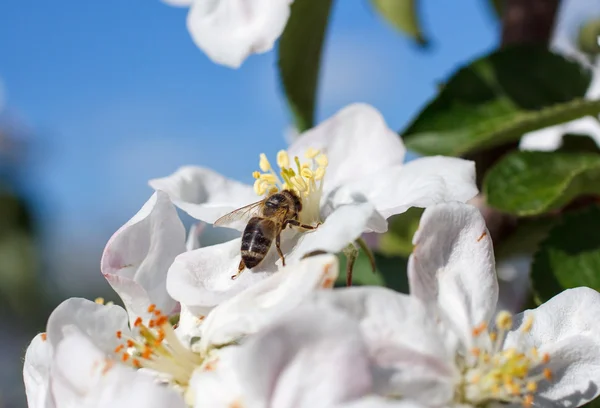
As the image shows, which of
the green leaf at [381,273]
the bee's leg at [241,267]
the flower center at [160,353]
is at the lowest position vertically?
the green leaf at [381,273]

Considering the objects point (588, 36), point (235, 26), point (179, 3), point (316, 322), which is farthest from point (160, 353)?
point (588, 36)

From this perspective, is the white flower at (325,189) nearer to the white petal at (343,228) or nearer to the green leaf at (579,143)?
the white petal at (343,228)

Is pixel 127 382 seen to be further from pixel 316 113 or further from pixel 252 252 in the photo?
pixel 316 113

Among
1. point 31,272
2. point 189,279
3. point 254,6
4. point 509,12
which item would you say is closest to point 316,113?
point 254,6

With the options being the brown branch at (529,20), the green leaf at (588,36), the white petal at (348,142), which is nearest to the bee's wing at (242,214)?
the white petal at (348,142)

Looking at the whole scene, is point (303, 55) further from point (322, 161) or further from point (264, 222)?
point (264, 222)

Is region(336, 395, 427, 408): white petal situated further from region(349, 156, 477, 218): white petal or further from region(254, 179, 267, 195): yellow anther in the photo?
region(254, 179, 267, 195): yellow anther

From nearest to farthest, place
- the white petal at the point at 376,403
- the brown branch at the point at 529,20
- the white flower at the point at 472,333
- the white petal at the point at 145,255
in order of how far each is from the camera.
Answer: the white petal at the point at 376,403
the white flower at the point at 472,333
the white petal at the point at 145,255
the brown branch at the point at 529,20
